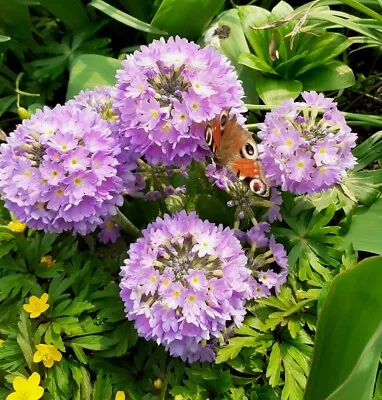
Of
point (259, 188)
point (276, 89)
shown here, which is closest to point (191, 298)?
point (259, 188)

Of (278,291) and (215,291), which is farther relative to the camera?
(278,291)

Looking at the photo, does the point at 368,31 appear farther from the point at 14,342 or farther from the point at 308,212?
the point at 14,342

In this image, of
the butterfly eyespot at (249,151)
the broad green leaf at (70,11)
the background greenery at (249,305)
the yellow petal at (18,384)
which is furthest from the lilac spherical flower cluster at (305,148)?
the broad green leaf at (70,11)

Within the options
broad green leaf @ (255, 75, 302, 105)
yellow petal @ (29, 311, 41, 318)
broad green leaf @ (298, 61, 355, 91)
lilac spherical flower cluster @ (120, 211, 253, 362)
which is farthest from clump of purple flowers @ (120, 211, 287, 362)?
broad green leaf @ (298, 61, 355, 91)

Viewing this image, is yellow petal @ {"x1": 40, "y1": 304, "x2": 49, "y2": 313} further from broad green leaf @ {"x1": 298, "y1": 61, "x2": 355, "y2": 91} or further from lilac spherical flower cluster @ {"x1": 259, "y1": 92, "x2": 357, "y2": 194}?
broad green leaf @ {"x1": 298, "y1": 61, "x2": 355, "y2": 91}

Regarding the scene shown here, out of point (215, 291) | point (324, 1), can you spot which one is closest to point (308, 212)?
point (215, 291)

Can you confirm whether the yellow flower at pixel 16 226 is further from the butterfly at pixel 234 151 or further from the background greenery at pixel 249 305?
the butterfly at pixel 234 151

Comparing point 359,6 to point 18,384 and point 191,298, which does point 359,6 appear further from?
point 18,384
